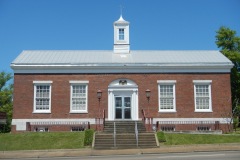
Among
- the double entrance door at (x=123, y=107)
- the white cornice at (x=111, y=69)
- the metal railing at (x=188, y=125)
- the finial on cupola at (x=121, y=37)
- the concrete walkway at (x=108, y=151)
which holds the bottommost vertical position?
the concrete walkway at (x=108, y=151)

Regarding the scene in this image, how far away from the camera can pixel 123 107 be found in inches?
1193

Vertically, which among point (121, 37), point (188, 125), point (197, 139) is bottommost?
point (197, 139)

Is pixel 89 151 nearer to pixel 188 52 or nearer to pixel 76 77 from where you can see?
pixel 76 77

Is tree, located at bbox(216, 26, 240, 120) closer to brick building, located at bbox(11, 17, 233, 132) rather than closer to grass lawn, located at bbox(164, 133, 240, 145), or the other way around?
brick building, located at bbox(11, 17, 233, 132)

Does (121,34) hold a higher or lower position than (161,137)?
higher

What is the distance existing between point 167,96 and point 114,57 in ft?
20.5

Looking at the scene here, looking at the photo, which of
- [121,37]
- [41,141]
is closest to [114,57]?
[121,37]

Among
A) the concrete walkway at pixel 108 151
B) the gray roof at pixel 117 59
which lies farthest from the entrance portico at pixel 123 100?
the concrete walkway at pixel 108 151

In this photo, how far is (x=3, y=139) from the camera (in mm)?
24859

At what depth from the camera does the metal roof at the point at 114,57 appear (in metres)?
31.0

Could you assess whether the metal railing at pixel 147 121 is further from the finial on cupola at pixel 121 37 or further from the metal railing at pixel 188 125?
the finial on cupola at pixel 121 37

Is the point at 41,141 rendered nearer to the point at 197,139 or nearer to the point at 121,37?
the point at 197,139

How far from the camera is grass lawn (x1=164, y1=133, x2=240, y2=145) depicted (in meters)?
23.3

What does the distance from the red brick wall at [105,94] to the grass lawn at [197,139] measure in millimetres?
5702
